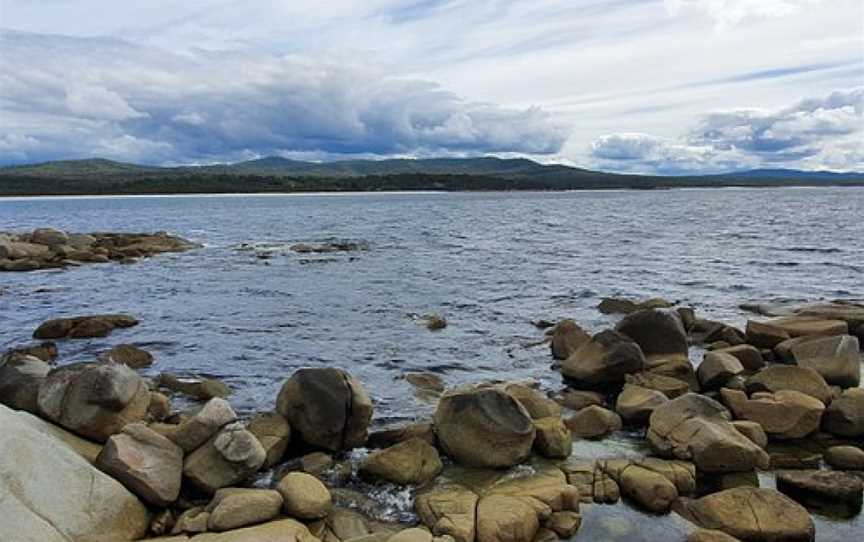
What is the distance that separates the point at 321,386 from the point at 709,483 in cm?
695

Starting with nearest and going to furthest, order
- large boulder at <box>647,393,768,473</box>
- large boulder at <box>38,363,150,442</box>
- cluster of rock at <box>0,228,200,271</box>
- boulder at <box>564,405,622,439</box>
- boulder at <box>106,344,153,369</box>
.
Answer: large boulder at <box>38,363,150,442</box> < large boulder at <box>647,393,768,473</box> < boulder at <box>564,405,622,439</box> < boulder at <box>106,344,153,369</box> < cluster of rock at <box>0,228,200,271</box>

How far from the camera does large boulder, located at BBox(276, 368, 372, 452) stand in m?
13.2

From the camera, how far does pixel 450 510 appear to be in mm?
10703

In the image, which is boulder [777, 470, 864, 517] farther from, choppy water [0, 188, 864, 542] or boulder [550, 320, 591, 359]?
boulder [550, 320, 591, 359]

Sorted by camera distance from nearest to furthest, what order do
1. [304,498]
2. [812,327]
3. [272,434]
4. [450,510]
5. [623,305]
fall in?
[304,498] → [450,510] → [272,434] → [812,327] → [623,305]

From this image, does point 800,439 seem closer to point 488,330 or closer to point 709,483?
point 709,483

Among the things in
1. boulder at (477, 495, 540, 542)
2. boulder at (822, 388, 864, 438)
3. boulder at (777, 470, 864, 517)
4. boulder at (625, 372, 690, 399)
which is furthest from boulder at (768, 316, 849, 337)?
boulder at (477, 495, 540, 542)

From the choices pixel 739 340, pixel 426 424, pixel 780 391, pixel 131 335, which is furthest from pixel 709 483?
pixel 131 335

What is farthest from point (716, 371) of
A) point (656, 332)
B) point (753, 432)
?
point (753, 432)

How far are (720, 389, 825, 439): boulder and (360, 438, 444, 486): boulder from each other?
644cm

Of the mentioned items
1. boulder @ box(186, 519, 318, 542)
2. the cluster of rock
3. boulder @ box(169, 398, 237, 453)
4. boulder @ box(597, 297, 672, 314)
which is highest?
boulder @ box(169, 398, 237, 453)

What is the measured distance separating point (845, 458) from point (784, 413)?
149 centimetres

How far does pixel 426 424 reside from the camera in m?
13.8

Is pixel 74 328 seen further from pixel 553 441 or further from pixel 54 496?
pixel 553 441
